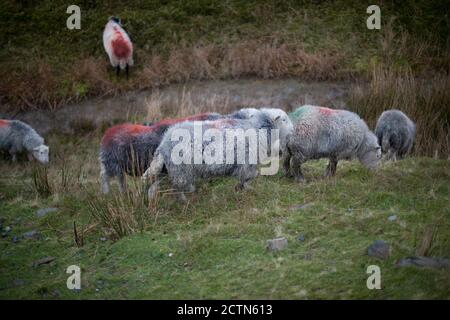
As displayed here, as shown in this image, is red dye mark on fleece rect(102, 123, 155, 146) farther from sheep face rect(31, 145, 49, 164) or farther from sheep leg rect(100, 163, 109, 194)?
sheep face rect(31, 145, 49, 164)

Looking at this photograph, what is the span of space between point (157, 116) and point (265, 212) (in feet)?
19.3

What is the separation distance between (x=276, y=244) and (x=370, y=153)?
3063mm

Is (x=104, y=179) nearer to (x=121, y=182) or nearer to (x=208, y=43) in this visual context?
(x=121, y=182)

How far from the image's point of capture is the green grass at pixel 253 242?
512 cm

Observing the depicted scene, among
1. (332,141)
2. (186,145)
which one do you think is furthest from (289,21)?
(186,145)

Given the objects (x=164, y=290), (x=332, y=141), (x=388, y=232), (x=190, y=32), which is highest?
(x=190, y=32)

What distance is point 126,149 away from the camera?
7.41 meters

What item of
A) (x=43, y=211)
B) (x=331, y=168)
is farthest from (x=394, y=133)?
(x=43, y=211)

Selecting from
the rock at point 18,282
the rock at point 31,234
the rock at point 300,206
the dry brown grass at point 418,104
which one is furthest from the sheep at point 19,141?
the dry brown grass at point 418,104

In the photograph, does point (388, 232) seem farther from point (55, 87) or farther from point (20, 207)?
point (55, 87)

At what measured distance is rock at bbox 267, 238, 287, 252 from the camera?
5730 mm

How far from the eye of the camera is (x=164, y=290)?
5273mm

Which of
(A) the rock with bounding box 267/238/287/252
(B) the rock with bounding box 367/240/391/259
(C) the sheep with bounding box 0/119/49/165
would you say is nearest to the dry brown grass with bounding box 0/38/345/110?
(C) the sheep with bounding box 0/119/49/165

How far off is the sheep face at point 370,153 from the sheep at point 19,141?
21.8 feet
